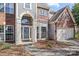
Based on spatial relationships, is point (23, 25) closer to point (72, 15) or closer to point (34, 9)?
point (34, 9)

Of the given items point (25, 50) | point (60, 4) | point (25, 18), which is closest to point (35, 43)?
point (25, 50)

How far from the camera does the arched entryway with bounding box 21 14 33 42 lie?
3.01 metres

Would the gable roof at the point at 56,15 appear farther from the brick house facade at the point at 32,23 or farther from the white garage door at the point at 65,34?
the white garage door at the point at 65,34

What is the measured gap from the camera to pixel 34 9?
3.01 m

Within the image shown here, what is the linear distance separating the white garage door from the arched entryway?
0.38m

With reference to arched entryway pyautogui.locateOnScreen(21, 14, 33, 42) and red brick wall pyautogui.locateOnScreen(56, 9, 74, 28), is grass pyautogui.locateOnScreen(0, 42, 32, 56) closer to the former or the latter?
arched entryway pyautogui.locateOnScreen(21, 14, 33, 42)

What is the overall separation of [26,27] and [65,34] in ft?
1.69

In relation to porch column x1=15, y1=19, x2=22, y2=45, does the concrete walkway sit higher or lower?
lower

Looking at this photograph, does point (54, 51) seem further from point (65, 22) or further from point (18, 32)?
point (18, 32)

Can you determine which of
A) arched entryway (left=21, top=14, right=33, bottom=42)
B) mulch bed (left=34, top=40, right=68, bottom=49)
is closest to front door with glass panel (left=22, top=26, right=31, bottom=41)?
arched entryway (left=21, top=14, right=33, bottom=42)

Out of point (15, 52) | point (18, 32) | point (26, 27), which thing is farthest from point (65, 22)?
point (15, 52)

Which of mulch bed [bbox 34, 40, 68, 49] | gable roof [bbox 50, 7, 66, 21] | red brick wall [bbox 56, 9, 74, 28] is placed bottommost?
mulch bed [bbox 34, 40, 68, 49]

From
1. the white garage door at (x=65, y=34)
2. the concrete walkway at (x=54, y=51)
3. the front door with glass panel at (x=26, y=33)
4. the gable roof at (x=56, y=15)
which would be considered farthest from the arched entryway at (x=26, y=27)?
the white garage door at (x=65, y=34)

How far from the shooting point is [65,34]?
304 centimetres
